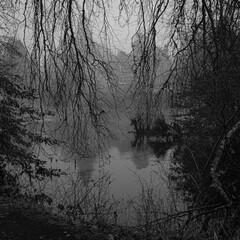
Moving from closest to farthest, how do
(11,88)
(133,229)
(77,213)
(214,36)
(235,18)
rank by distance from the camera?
(214,36), (235,18), (133,229), (77,213), (11,88)

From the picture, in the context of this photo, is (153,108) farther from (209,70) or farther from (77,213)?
(77,213)

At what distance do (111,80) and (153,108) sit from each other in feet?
1.71

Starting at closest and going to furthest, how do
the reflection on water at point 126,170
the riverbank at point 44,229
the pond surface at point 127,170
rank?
the riverbank at point 44,229 < the pond surface at point 127,170 < the reflection on water at point 126,170

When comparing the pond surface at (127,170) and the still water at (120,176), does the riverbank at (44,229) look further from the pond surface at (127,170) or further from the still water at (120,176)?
the pond surface at (127,170)

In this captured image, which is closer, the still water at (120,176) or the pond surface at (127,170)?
the still water at (120,176)

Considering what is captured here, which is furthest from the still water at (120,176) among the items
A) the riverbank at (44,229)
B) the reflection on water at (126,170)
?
the riverbank at (44,229)

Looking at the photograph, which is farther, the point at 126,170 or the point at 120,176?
the point at 126,170

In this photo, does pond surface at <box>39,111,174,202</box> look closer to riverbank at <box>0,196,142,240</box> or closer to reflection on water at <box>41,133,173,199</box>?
reflection on water at <box>41,133,173,199</box>

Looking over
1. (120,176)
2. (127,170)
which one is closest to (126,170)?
(127,170)

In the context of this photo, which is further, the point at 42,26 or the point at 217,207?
the point at 217,207

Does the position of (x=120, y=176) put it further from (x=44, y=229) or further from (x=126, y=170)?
(x=44, y=229)

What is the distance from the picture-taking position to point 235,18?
283 centimetres

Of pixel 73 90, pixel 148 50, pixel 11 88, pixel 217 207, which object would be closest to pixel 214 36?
pixel 148 50

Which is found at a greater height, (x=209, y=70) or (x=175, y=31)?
(x=175, y=31)
